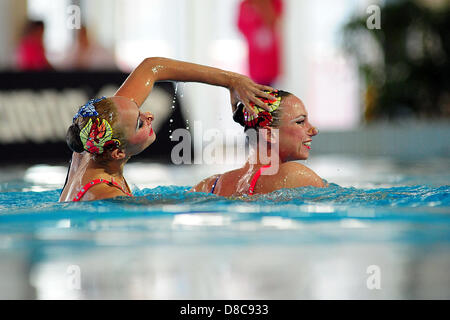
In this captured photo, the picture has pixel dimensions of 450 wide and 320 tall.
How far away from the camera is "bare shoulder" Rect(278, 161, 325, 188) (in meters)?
3.37

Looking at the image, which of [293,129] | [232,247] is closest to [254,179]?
[293,129]

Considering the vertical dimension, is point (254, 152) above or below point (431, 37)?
below

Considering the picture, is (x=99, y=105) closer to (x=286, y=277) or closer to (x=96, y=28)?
(x=286, y=277)

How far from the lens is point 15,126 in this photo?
27.9 feet

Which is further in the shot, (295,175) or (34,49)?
(34,49)

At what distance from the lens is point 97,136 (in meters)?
3.12

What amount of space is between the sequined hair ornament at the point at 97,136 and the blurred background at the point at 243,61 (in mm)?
1413

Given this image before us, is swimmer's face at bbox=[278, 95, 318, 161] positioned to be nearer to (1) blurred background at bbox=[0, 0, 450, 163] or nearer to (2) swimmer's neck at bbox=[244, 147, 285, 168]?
(2) swimmer's neck at bbox=[244, 147, 285, 168]

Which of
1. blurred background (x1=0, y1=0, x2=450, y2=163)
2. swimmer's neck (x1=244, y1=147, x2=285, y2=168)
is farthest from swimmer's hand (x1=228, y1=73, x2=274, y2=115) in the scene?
blurred background (x1=0, y1=0, x2=450, y2=163)

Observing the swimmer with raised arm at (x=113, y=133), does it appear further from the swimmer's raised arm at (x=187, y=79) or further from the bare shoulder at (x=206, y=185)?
the bare shoulder at (x=206, y=185)

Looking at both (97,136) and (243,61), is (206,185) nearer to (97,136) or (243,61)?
(97,136)

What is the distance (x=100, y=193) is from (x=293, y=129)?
1039mm

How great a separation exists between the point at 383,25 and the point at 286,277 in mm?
9482
